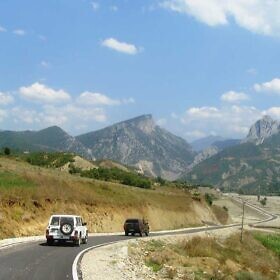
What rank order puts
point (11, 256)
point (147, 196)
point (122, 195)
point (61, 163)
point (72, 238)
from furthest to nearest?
point (61, 163)
point (147, 196)
point (122, 195)
point (72, 238)
point (11, 256)

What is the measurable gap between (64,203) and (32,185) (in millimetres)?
4218

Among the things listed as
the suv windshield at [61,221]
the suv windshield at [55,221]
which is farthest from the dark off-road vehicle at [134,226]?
the suv windshield at [55,221]

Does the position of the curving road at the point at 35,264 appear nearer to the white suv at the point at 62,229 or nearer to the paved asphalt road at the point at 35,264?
the paved asphalt road at the point at 35,264

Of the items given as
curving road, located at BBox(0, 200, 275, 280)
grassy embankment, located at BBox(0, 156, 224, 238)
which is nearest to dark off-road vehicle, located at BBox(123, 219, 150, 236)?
grassy embankment, located at BBox(0, 156, 224, 238)

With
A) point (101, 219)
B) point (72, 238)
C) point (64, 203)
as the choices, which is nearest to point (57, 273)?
point (72, 238)

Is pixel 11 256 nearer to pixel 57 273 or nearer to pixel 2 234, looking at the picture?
pixel 57 273

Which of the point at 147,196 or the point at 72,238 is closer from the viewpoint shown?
the point at 72,238

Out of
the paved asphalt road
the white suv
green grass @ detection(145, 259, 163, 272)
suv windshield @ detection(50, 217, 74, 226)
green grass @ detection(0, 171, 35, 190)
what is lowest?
green grass @ detection(145, 259, 163, 272)

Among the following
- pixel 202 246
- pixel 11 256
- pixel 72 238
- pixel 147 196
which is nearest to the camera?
pixel 11 256

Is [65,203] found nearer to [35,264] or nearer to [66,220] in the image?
[66,220]

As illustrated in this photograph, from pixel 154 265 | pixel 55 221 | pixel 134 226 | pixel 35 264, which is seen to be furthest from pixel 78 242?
pixel 134 226

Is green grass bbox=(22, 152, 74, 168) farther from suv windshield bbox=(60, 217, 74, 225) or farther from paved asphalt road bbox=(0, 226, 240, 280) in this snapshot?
paved asphalt road bbox=(0, 226, 240, 280)

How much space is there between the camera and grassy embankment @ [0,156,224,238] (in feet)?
166

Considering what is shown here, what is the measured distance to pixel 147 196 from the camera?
10231cm
